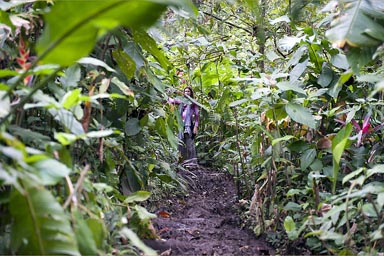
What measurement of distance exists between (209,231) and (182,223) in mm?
278

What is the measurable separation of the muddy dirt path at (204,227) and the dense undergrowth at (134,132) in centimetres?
15

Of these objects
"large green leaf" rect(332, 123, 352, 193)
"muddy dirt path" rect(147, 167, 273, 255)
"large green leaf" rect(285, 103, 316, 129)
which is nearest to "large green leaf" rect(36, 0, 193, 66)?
"large green leaf" rect(332, 123, 352, 193)

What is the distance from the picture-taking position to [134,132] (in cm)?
281

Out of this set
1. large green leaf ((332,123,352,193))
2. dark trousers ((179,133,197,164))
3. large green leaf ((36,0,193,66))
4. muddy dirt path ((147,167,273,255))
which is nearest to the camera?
large green leaf ((36,0,193,66))

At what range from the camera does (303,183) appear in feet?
9.47

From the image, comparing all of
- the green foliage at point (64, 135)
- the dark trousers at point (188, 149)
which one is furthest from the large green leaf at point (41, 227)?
the dark trousers at point (188, 149)

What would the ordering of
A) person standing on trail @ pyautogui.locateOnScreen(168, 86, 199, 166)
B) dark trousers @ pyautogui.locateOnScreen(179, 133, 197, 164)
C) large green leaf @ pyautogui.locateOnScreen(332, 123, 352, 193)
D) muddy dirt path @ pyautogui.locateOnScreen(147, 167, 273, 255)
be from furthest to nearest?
dark trousers @ pyautogui.locateOnScreen(179, 133, 197, 164) → person standing on trail @ pyautogui.locateOnScreen(168, 86, 199, 166) → muddy dirt path @ pyautogui.locateOnScreen(147, 167, 273, 255) → large green leaf @ pyautogui.locateOnScreen(332, 123, 352, 193)

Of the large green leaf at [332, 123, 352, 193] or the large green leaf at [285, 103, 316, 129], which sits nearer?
the large green leaf at [332, 123, 352, 193]

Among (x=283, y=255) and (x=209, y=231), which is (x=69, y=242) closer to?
(x=283, y=255)

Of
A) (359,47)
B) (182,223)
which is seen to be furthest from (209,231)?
(359,47)

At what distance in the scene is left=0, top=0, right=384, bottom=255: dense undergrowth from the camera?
3.83 ft

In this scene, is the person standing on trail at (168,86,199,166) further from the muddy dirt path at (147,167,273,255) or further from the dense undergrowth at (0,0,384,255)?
the dense undergrowth at (0,0,384,255)

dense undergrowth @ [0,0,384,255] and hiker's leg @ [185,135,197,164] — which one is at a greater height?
dense undergrowth @ [0,0,384,255]

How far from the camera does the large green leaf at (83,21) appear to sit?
3.23ft
